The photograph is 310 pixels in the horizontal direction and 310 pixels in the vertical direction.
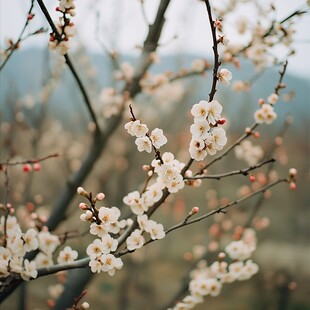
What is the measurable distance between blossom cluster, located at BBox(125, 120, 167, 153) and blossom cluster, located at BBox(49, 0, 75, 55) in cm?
73

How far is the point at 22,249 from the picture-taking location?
67.7 inches

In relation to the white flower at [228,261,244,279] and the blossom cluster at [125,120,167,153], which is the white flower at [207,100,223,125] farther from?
the white flower at [228,261,244,279]

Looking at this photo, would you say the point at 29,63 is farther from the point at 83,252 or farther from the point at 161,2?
the point at 161,2

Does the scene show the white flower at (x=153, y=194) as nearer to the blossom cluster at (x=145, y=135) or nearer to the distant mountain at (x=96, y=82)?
the blossom cluster at (x=145, y=135)

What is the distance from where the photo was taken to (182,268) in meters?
11.9

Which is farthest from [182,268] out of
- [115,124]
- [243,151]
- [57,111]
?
[115,124]

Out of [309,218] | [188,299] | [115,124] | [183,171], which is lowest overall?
[188,299]

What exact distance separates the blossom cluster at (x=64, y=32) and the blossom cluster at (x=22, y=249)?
953mm

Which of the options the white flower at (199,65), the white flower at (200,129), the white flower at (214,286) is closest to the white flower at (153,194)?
the white flower at (200,129)

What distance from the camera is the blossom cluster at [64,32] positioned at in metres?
1.82

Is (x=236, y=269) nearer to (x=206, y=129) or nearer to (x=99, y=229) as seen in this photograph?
(x=99, y=229)

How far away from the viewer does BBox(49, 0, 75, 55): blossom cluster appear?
5.99 feet

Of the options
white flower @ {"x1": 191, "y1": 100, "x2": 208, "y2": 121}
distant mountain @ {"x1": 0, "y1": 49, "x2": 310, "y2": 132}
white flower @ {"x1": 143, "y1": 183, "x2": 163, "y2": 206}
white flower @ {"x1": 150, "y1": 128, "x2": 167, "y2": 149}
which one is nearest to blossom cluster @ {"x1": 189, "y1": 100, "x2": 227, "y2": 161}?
white flower @ {"x1": 191, "y1": 100, "x2": 208, "y2": 121}

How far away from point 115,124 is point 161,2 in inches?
39.6
